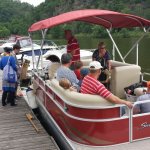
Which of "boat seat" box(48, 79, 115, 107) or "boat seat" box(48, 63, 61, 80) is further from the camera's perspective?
"boat seat" box(48, 63, 61, 80)

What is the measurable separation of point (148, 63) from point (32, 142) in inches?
801

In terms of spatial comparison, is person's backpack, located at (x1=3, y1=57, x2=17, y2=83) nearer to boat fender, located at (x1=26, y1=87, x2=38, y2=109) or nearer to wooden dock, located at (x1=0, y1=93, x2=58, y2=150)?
boat fender, located at (x1=26, y1=87, x2=38, y2=109)

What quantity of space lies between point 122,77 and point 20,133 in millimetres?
2121

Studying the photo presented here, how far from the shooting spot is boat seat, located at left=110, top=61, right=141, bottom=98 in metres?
6.48

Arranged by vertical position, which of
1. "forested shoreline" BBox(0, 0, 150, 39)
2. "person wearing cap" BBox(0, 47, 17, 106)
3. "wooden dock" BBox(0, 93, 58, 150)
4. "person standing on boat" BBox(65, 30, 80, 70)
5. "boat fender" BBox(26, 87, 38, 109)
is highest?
"forested shoreline" BBox(0, 0, 150, 39)

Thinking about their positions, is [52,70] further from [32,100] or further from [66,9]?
[66,9]

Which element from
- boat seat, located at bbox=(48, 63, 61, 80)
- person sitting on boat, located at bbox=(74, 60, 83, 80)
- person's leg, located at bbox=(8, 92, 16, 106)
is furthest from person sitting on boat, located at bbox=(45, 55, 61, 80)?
person's leg, located at bbox=(8, 92, 16, 106)

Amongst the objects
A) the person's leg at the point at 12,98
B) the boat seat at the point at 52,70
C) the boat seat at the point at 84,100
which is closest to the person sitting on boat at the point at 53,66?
the boat seat at the point at 52,70

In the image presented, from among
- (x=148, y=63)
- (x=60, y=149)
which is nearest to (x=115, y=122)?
(x=60, y=149)

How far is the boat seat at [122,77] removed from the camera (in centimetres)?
648

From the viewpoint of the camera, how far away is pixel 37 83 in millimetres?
7465

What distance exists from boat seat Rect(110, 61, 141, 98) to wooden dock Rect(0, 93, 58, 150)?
1.56 metres

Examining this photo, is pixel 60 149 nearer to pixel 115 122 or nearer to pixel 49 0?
pixel 115 122

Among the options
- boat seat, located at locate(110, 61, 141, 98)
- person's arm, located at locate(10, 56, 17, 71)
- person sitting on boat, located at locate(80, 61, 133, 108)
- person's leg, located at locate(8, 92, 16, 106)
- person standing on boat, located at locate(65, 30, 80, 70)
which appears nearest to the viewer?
person sitting on boat, located at locate(80, 61, 133, 108)
